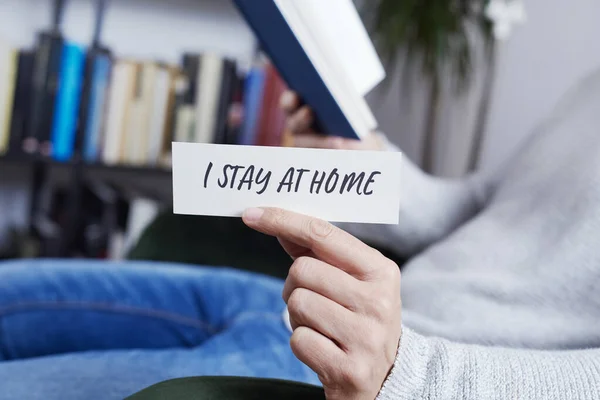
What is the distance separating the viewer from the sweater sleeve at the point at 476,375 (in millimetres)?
443

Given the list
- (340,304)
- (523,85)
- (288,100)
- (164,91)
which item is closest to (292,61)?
(288,100)

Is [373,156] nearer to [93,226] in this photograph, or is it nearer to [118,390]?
[118,390]

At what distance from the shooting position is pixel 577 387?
0.46 metres

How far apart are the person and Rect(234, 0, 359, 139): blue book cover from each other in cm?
9

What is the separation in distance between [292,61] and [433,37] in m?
1.24

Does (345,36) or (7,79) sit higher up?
(345,36)

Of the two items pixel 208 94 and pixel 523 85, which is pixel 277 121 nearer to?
pixel 208 94


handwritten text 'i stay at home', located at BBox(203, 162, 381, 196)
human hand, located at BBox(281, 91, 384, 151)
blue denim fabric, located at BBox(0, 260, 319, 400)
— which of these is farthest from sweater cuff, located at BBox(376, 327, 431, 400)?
human hand, located at BBox(281, 91, 384, 151)

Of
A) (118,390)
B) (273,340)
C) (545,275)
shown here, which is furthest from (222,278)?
(545,275)

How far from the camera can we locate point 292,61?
65 cm

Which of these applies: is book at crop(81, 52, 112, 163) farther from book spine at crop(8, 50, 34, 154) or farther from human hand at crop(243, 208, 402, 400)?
human hand at crop(243, 208, 402, 400)

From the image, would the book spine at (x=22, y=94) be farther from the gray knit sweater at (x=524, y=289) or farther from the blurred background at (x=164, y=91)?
the gray knit sweater at (x=524, y=289)

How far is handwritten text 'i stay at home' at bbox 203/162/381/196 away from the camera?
0.43 metres

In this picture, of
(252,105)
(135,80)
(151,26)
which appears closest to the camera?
(135,80)
